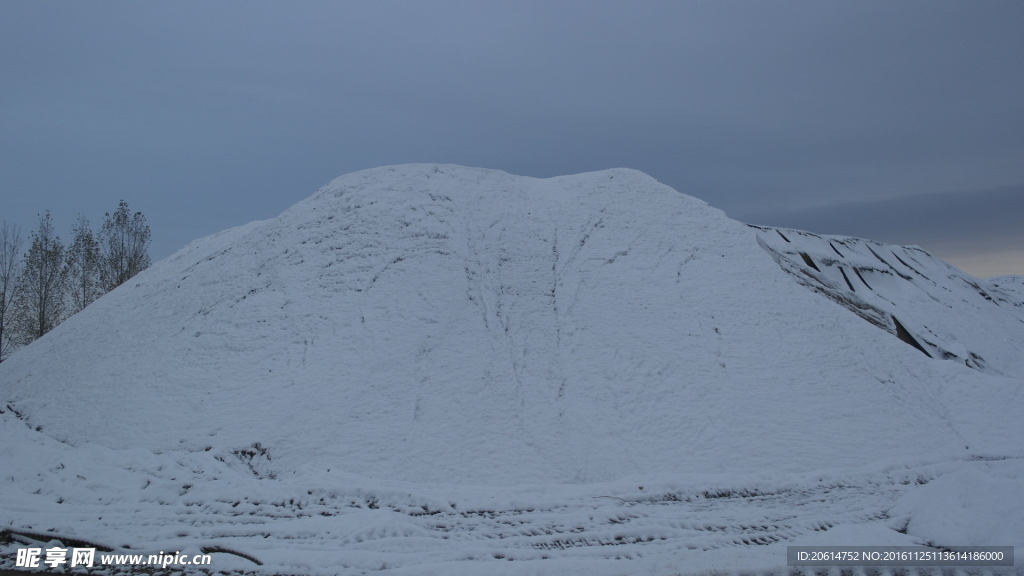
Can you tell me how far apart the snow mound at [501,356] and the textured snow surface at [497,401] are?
7 cm

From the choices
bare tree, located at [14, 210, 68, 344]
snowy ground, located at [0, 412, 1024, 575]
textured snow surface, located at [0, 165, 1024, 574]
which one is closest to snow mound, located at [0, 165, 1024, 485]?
textured snow surface, located at [0, 165, 1024, 574]

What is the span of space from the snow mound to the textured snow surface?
0.21 ft

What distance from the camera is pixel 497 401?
39.3 ft

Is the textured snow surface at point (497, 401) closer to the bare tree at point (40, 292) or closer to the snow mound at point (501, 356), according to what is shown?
the snow mound at point (501, 356)

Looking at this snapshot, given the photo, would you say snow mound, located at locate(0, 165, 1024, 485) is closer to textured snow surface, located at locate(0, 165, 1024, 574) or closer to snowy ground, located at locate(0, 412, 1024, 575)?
textured snow surface, located at locate(0, 165, 1024, 574)

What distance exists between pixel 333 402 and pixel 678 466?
6.94 meters

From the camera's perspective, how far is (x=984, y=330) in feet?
72.9

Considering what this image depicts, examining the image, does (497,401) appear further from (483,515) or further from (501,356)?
(483,515)

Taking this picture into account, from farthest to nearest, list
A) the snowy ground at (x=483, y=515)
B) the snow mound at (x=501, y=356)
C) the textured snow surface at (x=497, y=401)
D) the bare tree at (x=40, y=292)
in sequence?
1. the bare tree at (x=40, y=292)
2. the snow mound at (x=501, y=356)
3. the textured snow surface at (x=497, y=401)
4. the snowy ground at (x=483, y=515)

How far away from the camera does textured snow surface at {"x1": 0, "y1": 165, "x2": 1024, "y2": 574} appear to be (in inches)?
289

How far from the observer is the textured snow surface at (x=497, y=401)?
734cm

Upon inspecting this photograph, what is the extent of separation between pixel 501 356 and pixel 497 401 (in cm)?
152

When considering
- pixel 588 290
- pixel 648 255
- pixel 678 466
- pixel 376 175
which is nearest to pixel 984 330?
pixel 648 255

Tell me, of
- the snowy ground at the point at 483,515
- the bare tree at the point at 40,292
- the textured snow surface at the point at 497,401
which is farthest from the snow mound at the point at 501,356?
the bare tree at the point at 40,292
